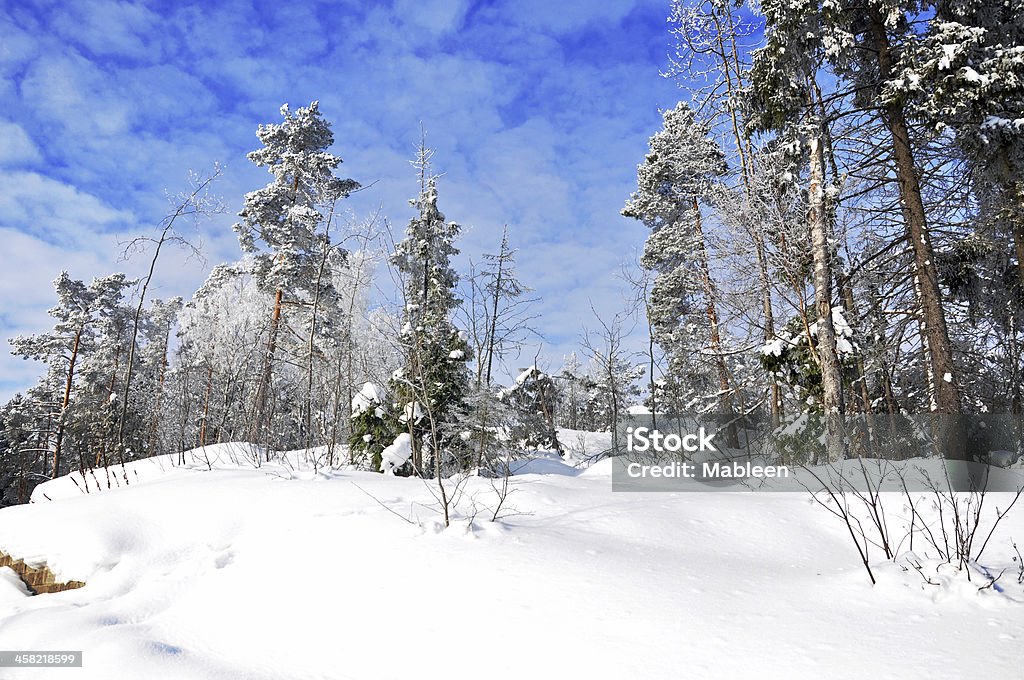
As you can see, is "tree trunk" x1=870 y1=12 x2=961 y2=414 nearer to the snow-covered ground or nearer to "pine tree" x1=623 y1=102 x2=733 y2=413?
the snow-covered ground

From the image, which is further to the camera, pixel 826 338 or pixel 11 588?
pixel 826 338

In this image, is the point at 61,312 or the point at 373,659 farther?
the point at 61,312

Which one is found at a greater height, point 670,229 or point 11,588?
point 670,229

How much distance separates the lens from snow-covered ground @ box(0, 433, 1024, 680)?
2.63 meters

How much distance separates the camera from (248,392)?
12.0 m

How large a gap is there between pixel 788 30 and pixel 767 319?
4.32 m

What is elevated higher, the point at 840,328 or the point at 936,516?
the point at 840,328

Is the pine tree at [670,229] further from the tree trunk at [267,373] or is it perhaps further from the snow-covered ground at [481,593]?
the snow-covered ground at [481,593]

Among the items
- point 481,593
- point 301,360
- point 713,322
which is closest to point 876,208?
point 713,322

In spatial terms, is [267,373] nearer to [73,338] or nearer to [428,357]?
[428,357]

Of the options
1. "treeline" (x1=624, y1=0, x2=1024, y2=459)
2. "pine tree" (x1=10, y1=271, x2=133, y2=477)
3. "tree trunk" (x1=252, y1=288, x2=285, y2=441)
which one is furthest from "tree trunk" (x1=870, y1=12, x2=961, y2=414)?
"pine tree" (x1=10, y1=271, x2=133, y2=477)

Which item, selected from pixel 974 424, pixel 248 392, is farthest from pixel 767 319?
pixel 248 392

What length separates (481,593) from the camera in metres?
3.21

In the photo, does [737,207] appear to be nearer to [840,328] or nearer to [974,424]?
[840,328]
